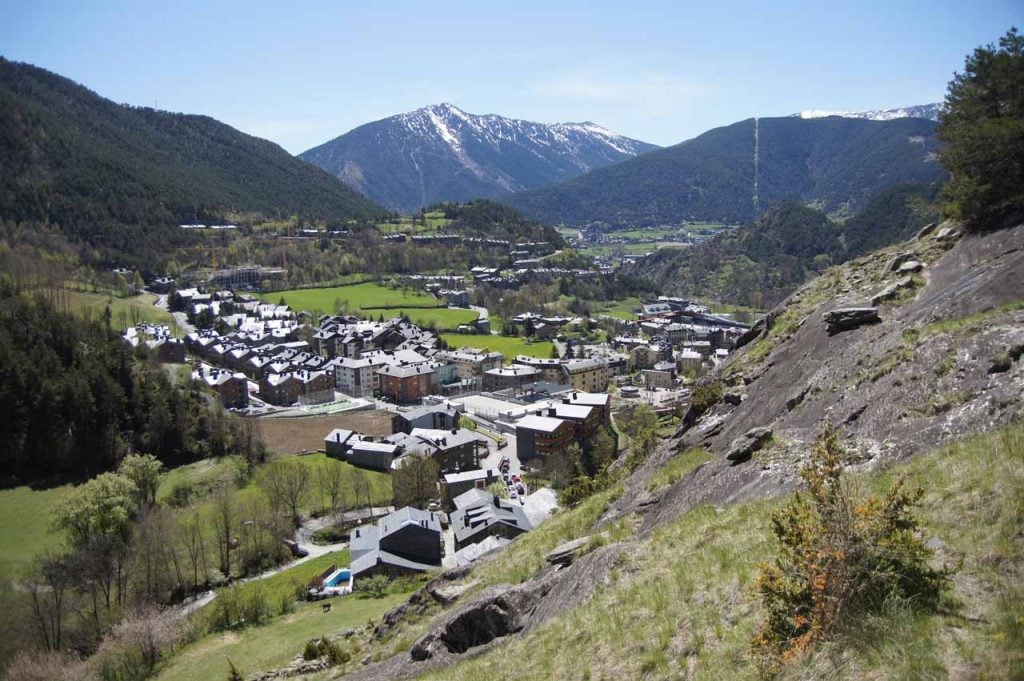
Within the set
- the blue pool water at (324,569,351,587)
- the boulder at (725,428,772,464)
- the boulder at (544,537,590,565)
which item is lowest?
the blue pool water at (324,569,351,587)

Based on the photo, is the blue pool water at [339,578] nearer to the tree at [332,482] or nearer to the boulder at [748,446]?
the tree at [332,482]

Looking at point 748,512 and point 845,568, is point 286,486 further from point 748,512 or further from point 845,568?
point 845,568

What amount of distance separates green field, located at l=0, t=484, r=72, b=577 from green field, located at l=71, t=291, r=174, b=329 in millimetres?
42940

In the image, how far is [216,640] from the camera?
29938 millimetres

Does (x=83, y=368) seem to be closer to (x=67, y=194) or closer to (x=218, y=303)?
(x=218, y=303)

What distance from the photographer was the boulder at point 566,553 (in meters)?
12.6

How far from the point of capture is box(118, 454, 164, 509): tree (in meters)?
45.5

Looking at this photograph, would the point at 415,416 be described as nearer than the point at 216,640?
No

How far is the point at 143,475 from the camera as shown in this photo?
4625 cm

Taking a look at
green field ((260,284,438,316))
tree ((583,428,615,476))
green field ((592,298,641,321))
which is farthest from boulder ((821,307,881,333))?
green field ((592,298,641,321))

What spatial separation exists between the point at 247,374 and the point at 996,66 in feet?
284

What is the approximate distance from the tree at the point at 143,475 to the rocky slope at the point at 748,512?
3455cm

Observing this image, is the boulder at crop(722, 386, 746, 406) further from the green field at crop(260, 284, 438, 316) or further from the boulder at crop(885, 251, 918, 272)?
the green field at crop(260, 284, 438, 316)

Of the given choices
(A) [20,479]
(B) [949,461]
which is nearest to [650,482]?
(B) [949,461]
